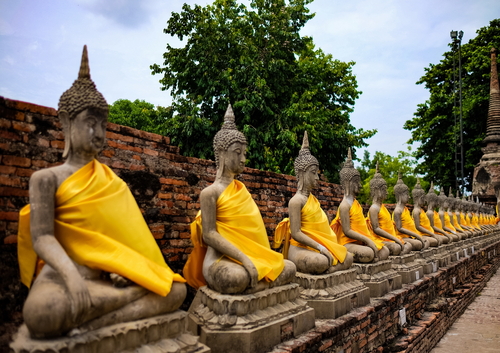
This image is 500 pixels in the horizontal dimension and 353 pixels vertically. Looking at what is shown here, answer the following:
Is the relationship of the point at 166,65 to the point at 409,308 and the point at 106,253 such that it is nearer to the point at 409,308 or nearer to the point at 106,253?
the point at 409,308

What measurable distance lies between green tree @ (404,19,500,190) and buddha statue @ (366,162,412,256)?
1882cm

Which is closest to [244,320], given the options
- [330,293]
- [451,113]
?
[330,293]

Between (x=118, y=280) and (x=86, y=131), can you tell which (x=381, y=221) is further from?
(x=86, y=131)

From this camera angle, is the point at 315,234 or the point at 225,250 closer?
the point at 225,250

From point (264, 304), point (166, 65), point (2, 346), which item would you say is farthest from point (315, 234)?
point (166, 65)

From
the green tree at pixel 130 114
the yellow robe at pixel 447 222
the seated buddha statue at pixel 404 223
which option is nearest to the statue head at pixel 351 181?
the seated buddha statue at pixel 404 223

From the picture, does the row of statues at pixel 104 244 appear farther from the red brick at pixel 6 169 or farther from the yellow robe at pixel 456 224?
the yellow robe at pixel 456 224

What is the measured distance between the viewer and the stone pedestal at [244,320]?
2.95 meters

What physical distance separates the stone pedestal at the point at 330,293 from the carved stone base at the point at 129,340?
194cm

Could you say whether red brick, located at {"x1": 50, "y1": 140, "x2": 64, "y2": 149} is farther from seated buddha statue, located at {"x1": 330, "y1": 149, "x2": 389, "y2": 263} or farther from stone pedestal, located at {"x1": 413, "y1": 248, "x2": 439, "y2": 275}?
stone pedestal, located at {"x1": 413, "y1": 248, "x2": 439, "y2": 275}

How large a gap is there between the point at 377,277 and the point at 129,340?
4.07 meters

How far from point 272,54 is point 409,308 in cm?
853

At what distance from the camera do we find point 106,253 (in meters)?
2.32

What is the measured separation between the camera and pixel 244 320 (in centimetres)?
303
